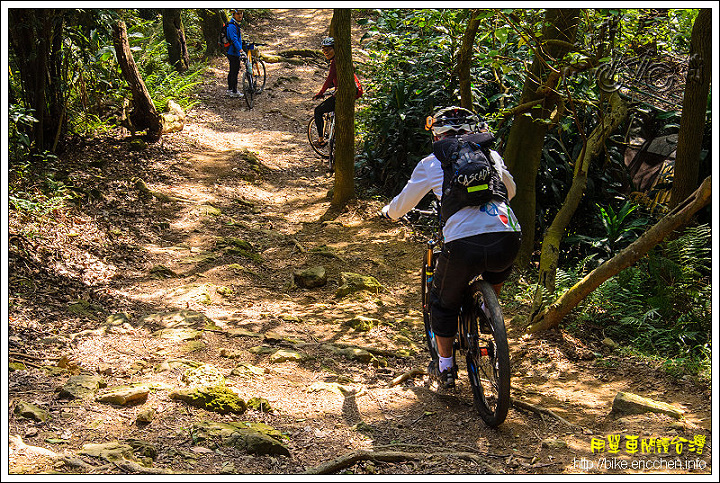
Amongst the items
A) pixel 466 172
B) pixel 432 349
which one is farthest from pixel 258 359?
pixel 466 172

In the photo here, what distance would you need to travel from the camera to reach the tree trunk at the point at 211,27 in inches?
Answer: 697

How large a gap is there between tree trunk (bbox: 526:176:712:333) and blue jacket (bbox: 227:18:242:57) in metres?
11.3

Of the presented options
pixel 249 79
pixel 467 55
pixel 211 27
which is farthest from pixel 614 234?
pixel 211 27

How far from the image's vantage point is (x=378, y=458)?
3340 millimetres

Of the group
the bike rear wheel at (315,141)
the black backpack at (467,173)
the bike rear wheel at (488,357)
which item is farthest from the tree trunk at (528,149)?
the bike rear wheel at (315,141)

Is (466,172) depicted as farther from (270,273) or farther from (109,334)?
(270,273)

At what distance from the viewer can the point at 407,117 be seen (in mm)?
9586

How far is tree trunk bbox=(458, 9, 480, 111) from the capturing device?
669 centimetres

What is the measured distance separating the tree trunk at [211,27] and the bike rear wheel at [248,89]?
422 cm

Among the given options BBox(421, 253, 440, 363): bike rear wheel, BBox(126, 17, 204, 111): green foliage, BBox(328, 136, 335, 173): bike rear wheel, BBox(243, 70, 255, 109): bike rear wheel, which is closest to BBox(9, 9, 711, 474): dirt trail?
BBox(421, 253, 440, 363): bike rear wheel

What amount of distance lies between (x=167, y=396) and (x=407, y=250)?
468 cm

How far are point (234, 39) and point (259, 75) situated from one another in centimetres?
181

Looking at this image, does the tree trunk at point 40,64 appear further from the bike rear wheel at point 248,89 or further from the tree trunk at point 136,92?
the bike rear wheel at point 248,89

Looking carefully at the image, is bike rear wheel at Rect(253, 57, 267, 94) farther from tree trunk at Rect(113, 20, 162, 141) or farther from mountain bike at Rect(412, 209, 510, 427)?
mountain bike at Rect(412, 209, 510, 427)
